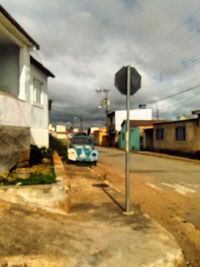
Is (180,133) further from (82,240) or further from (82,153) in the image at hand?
(82,240)

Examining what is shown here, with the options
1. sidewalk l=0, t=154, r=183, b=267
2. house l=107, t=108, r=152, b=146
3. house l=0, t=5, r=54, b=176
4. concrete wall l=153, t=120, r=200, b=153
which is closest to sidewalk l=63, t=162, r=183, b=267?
sidewalk l=0, t=154, r=183, b=267

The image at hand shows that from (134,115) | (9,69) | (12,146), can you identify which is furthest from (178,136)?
(134,115)

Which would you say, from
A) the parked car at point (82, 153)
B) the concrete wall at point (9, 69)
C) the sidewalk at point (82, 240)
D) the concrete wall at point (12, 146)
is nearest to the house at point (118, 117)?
the parked car at point (82, 153)

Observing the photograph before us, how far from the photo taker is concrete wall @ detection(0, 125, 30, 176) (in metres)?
10.6

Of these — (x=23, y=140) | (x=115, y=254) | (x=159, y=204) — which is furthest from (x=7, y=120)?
(x=115, y=254)

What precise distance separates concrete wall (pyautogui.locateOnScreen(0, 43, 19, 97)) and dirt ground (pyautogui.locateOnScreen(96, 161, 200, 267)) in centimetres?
538

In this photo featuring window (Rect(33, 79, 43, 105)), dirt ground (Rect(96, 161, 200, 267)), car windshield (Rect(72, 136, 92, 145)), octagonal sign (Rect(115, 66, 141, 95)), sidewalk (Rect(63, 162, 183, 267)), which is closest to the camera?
sidewalk (Rect(63, 162, 183, 267))

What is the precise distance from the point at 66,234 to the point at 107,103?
63104mm

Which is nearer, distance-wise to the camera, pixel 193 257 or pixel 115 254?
pixel 115 254

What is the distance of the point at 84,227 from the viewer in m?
6.39

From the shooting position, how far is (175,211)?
8.98 m

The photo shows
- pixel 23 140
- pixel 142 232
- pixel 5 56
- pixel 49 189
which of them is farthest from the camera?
pixel 5 56

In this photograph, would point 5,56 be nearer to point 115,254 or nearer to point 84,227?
point 84,227

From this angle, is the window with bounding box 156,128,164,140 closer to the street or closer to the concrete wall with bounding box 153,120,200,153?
the concrete wall with bounding box 153,120,200,153
